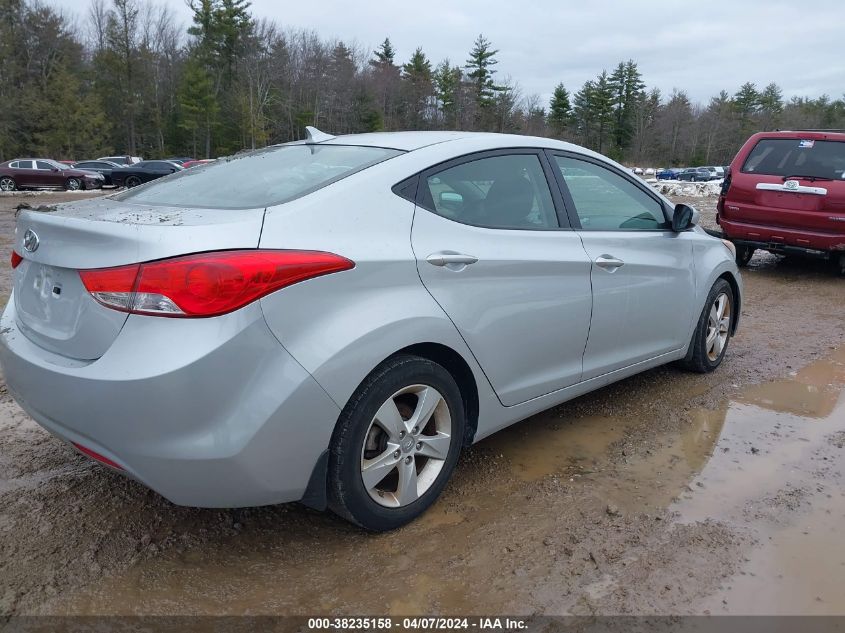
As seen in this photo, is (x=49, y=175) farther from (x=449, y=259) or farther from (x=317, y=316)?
(x=317, y=316)

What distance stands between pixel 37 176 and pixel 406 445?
3087cm

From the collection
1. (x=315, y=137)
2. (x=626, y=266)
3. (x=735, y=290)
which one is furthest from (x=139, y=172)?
(x=626, y=266)

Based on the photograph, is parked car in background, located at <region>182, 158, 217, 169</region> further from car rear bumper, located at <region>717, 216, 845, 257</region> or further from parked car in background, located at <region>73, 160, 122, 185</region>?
car rear bumper, located at <region>717, 216, 845, 257</region>

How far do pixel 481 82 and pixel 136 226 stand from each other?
77492 mm

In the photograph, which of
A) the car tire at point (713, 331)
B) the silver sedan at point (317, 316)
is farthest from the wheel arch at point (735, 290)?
the silver sedan at point (317, 316)

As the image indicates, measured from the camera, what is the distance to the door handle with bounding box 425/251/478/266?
2.64m

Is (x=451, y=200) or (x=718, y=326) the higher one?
(x=451, y=200)

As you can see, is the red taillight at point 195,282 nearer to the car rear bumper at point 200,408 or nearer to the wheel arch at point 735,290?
the car rear bumper at point 200,408

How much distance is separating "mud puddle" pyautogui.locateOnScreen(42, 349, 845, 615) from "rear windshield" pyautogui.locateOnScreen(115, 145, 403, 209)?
1326mm

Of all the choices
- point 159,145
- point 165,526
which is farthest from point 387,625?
point 159,145

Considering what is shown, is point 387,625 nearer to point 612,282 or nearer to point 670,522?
point 670,522

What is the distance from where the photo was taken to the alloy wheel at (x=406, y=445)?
2529 millimetres

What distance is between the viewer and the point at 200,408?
210cm

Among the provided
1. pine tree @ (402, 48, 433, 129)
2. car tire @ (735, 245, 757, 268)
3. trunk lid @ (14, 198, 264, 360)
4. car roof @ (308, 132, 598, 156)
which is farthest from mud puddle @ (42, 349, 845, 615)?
pine tree @ (402, 48, 433, 129)
